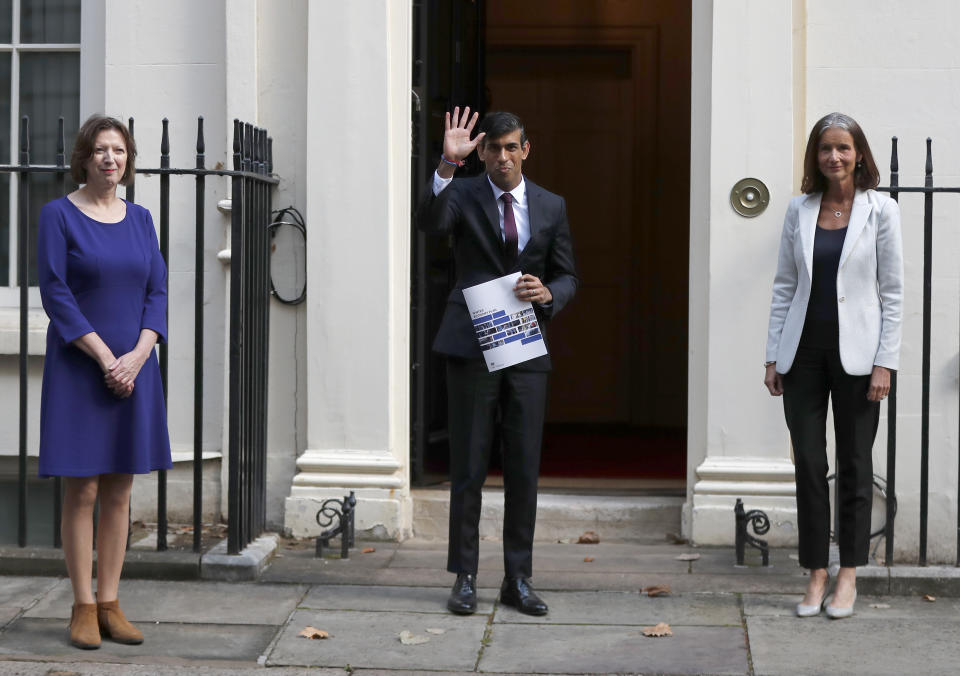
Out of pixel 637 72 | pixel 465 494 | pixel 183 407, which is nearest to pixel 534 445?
pixel 465 494

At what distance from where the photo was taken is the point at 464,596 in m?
5.38

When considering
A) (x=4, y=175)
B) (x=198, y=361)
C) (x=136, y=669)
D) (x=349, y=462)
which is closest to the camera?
(x=136, y=669)

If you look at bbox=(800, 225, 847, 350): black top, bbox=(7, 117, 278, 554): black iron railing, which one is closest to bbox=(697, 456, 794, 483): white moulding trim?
bbox=(800, 225, 847, 350): black top

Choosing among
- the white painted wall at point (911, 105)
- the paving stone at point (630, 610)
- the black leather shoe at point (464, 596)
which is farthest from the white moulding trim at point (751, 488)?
the black leather shoe at point (464, 596)

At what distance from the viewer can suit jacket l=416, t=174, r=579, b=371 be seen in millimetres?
5328

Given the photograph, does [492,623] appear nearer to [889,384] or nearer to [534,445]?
[534,445]

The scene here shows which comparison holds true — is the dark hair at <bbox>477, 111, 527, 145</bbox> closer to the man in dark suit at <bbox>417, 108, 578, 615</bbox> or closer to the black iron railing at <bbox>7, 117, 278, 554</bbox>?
the man in dark suit at <bbox>417, 108, 578, 615</bbox>

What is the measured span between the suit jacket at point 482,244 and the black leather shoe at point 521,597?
2.83 feet

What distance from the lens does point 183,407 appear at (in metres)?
6.96

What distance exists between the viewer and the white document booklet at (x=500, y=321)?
17.2ft

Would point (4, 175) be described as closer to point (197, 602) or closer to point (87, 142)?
point (87, 142)

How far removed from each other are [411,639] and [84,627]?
1.18 metres

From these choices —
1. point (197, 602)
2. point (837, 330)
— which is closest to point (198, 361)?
point (197, 602)

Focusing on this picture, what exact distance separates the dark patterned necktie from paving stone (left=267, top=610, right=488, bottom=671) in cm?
142
